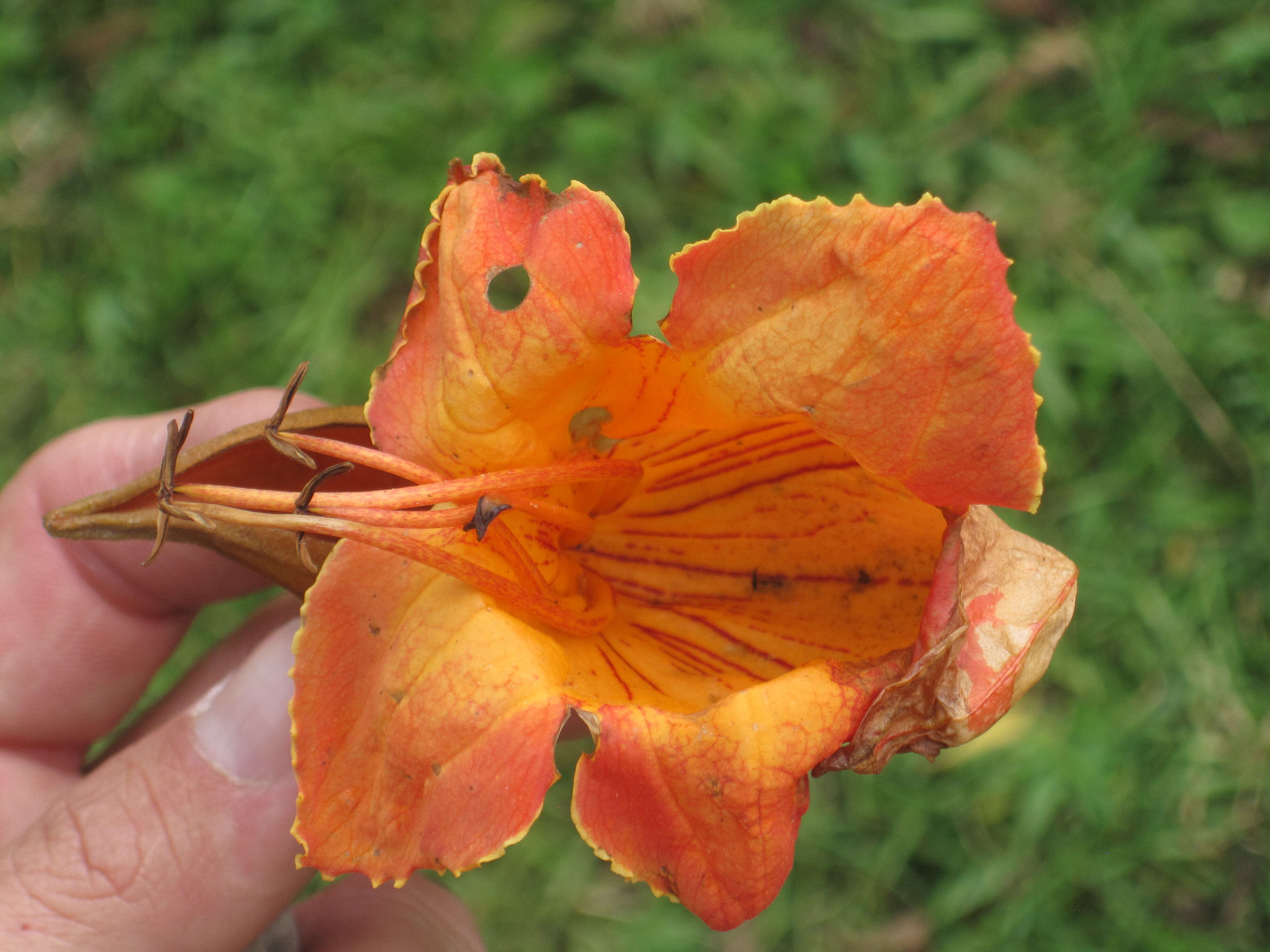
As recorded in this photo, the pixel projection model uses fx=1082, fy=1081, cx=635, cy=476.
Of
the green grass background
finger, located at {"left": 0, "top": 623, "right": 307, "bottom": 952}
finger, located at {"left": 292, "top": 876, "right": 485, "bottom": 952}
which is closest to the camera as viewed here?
finger, located at {"left": 0, "top": 623, "right": 307, "bottom": 952}

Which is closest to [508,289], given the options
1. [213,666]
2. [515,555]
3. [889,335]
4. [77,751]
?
[213,666]

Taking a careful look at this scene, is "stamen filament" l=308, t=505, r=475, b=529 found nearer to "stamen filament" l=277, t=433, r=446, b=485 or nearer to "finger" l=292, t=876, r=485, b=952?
"stamen filament" l=277, t=433, r=446, b=485

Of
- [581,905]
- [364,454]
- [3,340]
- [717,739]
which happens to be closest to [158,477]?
[364,454]

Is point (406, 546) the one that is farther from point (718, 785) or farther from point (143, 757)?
point (143, 757)

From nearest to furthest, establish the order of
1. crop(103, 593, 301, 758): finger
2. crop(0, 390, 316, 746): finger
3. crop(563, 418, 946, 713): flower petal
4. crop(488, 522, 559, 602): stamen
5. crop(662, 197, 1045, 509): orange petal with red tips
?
crop(662, 197, 1045, 509): orange petal with red tips, crop(488, 522, 559, 602): stamen, crop(563, 418, 946, 713): flower petal, crop(103, 593, 301, 758): finger, crop(0, 390, 316, 746): finger

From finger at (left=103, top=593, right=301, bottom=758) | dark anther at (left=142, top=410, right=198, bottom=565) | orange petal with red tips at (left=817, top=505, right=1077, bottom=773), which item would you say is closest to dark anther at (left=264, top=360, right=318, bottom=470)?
dark anther at (left=142, top=410, right=198, bottom=565)

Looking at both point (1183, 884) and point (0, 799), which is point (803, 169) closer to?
point (1183, 884)
